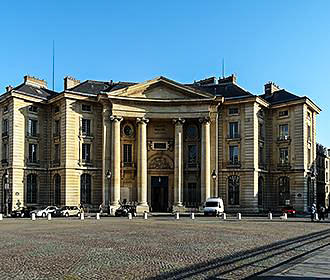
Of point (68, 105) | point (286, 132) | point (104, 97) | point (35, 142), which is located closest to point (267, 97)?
point (286, 132)

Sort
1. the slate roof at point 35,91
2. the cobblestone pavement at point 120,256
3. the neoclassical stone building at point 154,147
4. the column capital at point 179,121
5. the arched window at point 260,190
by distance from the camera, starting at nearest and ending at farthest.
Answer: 1. the cobblestone pavement at point 120,256
2. the neoclassical stone building at point 154,147
3. the column capital at point 179,121
4. the arched window at point 260,190
5. the slate roof at point 35,91

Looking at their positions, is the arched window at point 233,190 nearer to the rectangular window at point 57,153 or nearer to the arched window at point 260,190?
the arched window at point 260,190

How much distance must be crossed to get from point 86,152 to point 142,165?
7729mm

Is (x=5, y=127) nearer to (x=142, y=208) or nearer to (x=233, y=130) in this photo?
(x=142, y=208)

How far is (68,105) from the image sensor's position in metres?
65.6

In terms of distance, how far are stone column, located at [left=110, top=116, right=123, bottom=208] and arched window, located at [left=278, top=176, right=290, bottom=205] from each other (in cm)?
2213

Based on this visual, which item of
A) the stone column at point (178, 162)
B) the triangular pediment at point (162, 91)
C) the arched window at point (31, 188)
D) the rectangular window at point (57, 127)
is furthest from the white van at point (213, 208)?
the arched window at point (31, 188)

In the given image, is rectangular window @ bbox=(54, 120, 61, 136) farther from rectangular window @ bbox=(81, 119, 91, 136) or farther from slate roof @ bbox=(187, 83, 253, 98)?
slate roof @ bbox=(187, 83, 253, 98)

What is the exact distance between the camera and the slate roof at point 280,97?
69625 millimetres

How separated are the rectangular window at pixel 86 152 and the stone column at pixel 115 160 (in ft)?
11.8

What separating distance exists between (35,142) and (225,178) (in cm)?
2575

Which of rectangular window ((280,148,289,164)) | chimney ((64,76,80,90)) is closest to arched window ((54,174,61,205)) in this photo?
chimney ((64,76,80,90))

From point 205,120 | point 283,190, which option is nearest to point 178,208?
point 205,120

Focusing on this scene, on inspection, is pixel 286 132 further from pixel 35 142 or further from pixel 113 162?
pixel 35 142
